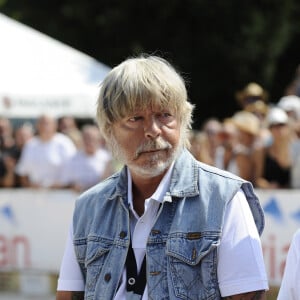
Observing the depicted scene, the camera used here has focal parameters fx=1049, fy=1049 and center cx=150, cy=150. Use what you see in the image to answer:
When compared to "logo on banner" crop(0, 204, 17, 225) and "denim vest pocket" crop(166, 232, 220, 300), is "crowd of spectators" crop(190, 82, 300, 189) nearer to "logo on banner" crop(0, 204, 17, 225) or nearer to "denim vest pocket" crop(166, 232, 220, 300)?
"logo on banner" crop(0, 204, 17, 225)

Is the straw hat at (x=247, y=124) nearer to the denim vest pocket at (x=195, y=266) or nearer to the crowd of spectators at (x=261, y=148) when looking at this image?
the crowd of spectators at (x=261, y=148)

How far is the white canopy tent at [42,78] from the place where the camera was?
14602mm

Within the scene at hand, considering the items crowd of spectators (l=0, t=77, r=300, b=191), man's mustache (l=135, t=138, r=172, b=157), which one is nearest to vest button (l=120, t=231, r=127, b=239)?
man's mustache (l=135, t=138, r=172, b=157)

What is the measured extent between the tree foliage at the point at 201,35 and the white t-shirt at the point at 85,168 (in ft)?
34.8

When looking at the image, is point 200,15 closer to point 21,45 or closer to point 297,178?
point 21,45

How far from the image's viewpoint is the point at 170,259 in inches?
137

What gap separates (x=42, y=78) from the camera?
49.1 ft

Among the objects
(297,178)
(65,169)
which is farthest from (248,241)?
(65,169)

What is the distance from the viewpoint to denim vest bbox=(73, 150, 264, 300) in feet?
11.3

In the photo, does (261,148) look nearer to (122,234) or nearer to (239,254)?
(122,234)

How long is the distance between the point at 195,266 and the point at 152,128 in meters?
0.48

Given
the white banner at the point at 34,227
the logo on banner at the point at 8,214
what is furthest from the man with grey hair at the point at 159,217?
the logo on banner at the point at 8,214

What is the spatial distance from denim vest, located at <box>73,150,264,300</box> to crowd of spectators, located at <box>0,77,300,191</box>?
5.63m

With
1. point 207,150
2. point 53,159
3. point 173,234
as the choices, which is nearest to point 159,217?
point 173,234
